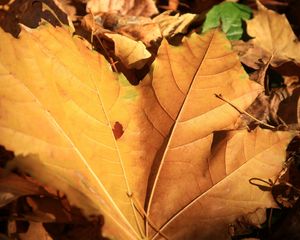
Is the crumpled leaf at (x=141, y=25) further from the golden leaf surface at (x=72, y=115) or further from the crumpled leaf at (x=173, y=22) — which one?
the golden leaf surface at (x=72, y=115)

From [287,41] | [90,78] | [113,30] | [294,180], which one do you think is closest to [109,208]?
[90,78]

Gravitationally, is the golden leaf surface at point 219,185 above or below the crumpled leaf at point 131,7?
below

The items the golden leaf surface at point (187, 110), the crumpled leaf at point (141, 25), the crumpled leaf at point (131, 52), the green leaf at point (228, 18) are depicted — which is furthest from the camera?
the green leaf at point (228, 18)

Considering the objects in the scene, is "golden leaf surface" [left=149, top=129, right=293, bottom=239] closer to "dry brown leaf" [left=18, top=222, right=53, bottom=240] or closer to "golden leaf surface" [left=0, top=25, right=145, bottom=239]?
"golden leaf surface" [left=0, top=25, right=145, bottom=239]

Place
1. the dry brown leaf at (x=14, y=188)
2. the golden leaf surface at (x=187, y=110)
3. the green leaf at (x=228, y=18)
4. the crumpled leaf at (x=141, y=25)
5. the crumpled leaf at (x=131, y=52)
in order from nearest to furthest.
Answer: the dry brown leaf at (x=14, y=188), the golden leaf surface at (x=187, y=110), the crumpled leaf at (x=131, y=52), the crumpled leaf at (x=141, y=25), the green leaf at (x=228, y=18)

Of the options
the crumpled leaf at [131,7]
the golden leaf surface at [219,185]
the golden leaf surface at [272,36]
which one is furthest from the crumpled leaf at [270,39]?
the golden leaf surface at [219,185]

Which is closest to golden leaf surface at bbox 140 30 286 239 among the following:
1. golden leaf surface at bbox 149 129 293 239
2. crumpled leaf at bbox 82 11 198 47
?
golden leaf surface at bbox 149 129 293 239

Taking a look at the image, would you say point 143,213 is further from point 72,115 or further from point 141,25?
point 141,25
